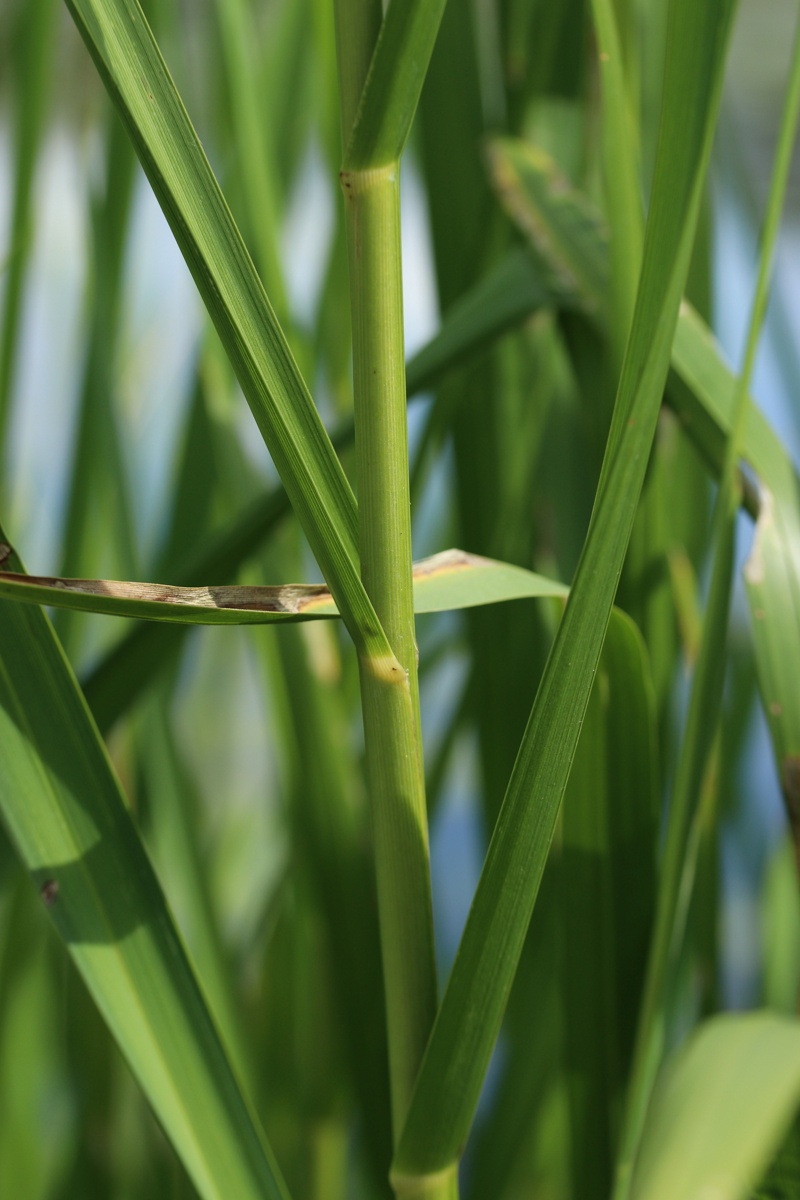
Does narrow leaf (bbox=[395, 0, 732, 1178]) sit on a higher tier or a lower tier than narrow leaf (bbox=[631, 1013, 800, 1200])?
higher

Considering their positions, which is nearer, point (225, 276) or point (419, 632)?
point (225, 276)

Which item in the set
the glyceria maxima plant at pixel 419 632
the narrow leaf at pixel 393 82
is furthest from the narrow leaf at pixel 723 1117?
the narrow leaf at pixel 393 82

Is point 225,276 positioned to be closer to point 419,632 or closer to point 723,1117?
point 723,1117

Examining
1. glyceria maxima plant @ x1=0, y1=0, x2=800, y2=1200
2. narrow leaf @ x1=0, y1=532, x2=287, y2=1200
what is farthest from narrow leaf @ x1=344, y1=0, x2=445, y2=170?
narrow leaf @ x1=0, y1=532, x2=287, y2=1200

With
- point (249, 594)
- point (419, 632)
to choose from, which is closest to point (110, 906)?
point (249, 594)

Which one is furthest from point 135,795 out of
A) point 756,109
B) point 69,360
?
point 756,109

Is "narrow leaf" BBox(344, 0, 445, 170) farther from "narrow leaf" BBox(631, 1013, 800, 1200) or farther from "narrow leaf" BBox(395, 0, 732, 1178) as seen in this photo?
"narrow leaf" BBox(631, 1013, 800, 1200)

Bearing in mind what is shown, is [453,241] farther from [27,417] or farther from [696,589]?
[27,417]
